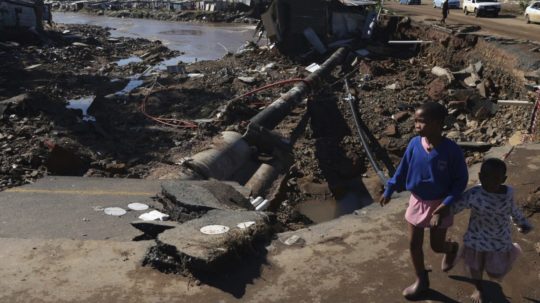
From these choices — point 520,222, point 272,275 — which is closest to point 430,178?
point 520,222

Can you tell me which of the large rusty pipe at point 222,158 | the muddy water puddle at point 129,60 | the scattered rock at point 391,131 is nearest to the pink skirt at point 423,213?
the large rusty pipe at point 222,158

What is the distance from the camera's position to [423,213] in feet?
Answer: 12.2

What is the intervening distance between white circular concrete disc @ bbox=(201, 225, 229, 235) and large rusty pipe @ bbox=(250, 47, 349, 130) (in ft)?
19.2

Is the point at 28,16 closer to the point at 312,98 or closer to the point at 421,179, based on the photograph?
the point at 312,98

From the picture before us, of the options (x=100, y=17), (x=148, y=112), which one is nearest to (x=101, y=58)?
(x=148, y=112)

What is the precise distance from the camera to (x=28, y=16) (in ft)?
100

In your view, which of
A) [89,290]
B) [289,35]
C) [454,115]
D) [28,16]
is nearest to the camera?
[89,290]

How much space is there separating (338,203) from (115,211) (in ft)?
15.7

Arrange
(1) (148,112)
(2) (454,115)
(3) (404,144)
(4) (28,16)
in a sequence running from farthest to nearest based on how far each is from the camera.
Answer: (4) (28,16) → (1) (148,112) → (2) (454,115) → (3) (404,144)

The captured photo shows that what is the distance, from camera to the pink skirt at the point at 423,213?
366 cm

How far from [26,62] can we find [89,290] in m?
21.0

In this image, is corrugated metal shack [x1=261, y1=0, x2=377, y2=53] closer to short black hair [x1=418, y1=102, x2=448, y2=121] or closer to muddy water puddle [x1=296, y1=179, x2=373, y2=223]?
muddy water puddle [x1=296, y1=179, x2=373, y2=223]

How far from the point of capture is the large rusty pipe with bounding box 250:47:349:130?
1120 cm

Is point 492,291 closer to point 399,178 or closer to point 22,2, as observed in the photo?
point 399,178
